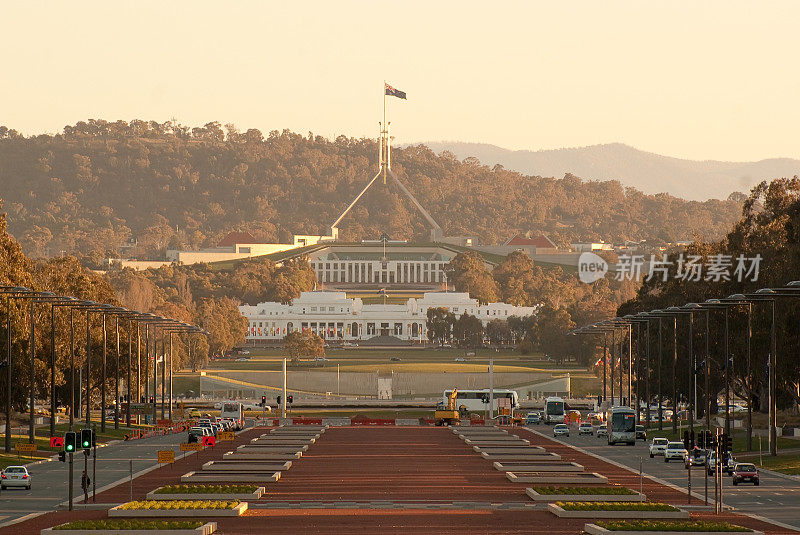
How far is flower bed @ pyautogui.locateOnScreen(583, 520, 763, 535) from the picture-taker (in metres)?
44.0

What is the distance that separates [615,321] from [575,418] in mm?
8875

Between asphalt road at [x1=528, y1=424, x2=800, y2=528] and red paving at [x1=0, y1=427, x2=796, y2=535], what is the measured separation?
160 cm

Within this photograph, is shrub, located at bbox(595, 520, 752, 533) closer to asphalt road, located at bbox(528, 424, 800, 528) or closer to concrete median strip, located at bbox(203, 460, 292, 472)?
asphalt road, located at bbox(528, 424, 800, 528)

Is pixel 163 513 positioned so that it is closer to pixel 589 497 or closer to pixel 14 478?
pixel 14 478

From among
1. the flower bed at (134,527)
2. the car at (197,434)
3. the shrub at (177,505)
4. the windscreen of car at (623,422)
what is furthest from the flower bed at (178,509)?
the windscreen of car at (623,422)

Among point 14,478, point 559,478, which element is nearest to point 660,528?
point 559,478

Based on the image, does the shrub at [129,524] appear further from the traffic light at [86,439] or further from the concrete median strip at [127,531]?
the traffic light at [86,439]

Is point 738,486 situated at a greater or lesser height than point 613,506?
lesser

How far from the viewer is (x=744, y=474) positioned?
64.2 metres

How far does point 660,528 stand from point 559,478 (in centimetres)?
1806

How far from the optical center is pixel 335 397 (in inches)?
6398

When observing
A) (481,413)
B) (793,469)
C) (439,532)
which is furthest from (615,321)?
(439,532)

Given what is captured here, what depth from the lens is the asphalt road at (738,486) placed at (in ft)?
173

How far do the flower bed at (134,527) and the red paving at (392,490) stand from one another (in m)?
0.93
